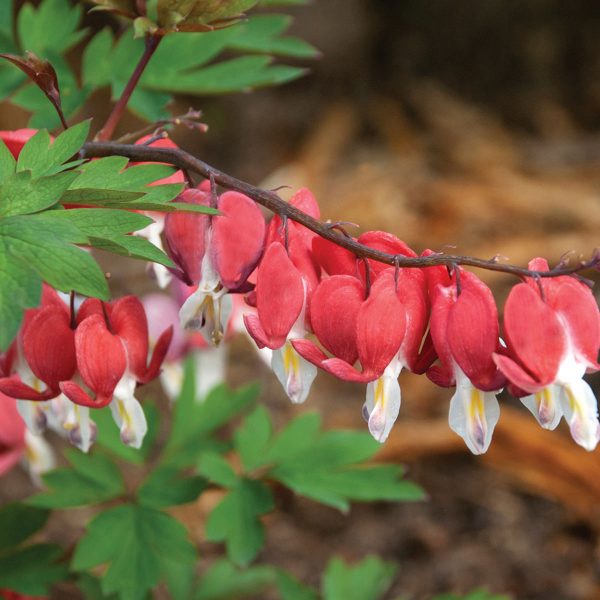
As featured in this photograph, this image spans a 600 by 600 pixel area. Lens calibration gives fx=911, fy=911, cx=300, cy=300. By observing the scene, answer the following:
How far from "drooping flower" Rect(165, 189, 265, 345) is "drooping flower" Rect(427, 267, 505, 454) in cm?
22

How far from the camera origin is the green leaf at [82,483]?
1.54 m

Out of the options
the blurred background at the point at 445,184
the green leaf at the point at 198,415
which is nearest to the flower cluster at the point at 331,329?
the green leaf at the point at 198,415

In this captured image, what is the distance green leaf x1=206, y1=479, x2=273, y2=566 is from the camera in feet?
5.01

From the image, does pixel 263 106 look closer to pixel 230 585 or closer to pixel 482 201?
pixel 482 201

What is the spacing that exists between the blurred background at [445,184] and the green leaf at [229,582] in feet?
1.87

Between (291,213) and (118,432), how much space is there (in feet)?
2.85

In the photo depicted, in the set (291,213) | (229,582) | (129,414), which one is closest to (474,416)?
(291,213)

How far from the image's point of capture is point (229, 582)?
73.4 inches

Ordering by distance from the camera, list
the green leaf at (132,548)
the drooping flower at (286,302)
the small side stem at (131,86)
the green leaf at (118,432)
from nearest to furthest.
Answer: the drooping flower at (286,302) → the small side stem at (131,86) → the green leaf at (132,548) → the green leaf at (118,432)

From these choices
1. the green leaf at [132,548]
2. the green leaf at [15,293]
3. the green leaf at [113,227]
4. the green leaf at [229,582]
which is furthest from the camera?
the green leaf at [229,582]

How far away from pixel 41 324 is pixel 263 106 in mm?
3811

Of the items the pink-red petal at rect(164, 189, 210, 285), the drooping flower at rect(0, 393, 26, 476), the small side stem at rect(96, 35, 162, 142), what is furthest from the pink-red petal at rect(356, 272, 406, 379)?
the drooping flower at rect(0, 393, 26, 476)

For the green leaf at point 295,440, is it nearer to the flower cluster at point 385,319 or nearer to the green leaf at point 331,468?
the green leaf at point 331,468

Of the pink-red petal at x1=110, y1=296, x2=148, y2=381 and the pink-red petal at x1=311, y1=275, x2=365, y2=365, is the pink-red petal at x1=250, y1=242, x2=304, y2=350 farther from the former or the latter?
the pink-red petal at x1=110, y1=296, x2=148, y2=381
